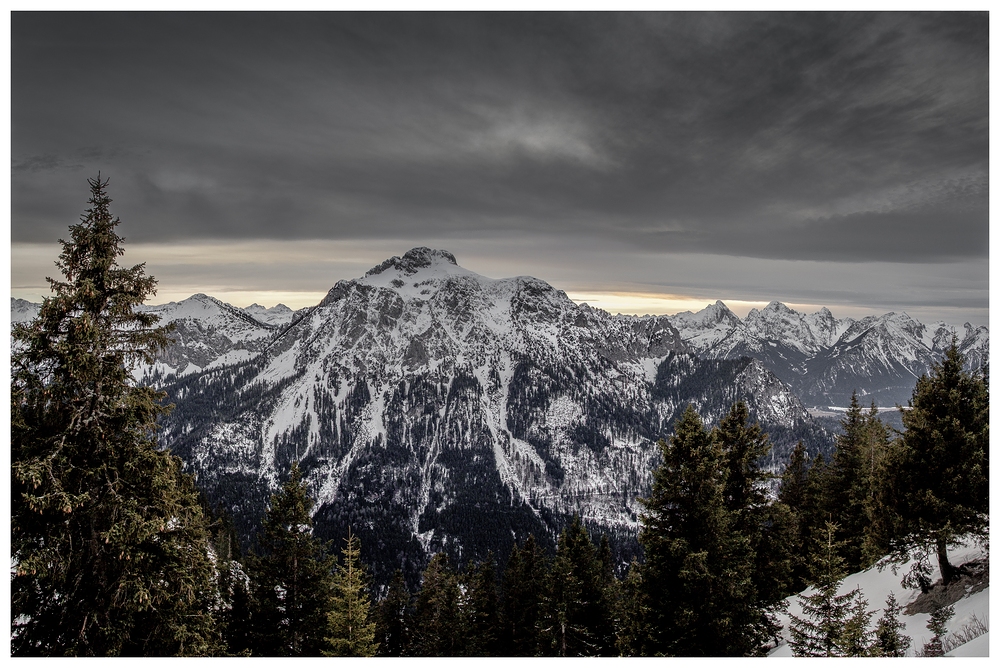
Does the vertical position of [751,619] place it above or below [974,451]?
below

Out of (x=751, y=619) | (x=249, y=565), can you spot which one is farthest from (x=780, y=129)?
(x=249, y=565)

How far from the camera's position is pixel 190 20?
1306 cm

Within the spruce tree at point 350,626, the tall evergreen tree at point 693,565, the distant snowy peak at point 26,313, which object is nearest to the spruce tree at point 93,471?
the distant snowy peak at point 26,313

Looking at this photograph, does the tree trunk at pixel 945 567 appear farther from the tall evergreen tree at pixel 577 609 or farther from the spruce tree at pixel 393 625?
the spruce tree at pixel 393 625

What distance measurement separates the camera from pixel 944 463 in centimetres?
1543

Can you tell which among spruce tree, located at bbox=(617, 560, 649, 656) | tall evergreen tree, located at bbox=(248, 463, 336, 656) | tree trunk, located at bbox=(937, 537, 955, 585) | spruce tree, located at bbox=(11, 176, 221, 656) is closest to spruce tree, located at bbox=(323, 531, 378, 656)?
tall evergreen tree, located at bbox=(248, 463, 336, 656)

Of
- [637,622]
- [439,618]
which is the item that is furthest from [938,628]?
[439,618]

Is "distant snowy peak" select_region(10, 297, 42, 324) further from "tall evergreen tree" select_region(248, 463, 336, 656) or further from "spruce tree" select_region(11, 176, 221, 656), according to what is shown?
"tall evergreen tree" select_region(248, 463, 336, 656)

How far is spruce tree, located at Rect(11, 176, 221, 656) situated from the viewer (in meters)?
8.91

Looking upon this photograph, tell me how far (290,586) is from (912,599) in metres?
21.4

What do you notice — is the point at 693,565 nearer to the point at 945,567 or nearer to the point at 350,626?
the point at 945,567

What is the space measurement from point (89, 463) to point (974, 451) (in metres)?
22.0

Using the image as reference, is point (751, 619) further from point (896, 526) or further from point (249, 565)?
point (249, 565)

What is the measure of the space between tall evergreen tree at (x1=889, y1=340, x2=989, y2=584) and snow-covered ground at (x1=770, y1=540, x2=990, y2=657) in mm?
1600
